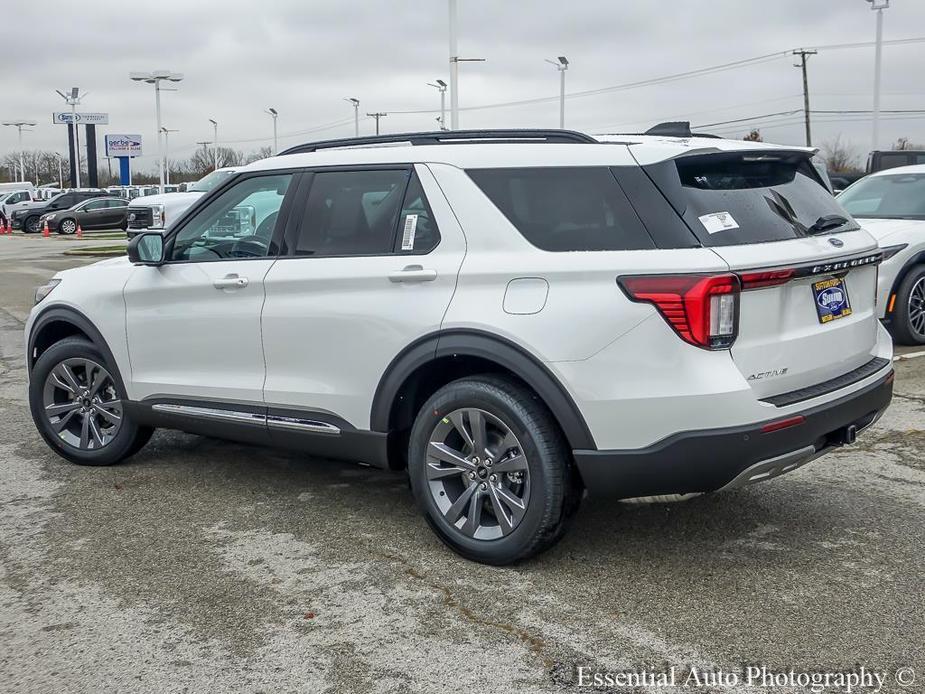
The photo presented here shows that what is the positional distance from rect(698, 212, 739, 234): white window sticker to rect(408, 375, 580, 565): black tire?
955 mm

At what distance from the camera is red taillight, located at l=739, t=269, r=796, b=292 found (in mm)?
3709

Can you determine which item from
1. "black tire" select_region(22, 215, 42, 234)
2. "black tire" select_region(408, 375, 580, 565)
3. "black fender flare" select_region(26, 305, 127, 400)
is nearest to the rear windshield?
"black tire" select_region(408, 375, 580, 565)

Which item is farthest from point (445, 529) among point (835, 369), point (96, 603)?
point (835, 369)

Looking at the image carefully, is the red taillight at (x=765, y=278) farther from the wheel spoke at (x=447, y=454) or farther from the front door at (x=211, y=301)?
the front door at (x=211, y=301)

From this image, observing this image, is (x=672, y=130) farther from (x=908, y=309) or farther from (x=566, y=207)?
(x=908, y=309)

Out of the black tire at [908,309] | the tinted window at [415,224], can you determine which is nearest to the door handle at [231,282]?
the tinted window at [415,224]

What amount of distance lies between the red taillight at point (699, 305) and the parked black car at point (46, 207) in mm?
43662

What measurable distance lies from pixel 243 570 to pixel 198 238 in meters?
1.91

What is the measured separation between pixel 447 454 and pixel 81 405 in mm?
2722

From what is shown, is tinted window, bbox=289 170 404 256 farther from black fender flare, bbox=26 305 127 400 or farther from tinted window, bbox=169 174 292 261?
black fender flare, bbox=26 305 127 400

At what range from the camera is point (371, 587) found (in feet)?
13.3

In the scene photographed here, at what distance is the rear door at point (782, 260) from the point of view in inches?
149

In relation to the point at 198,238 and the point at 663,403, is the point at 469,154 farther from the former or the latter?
the point at 198,238

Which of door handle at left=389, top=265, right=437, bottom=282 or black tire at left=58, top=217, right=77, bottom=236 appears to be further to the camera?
black tire at left=58, top=217, right=77, bottom=236
